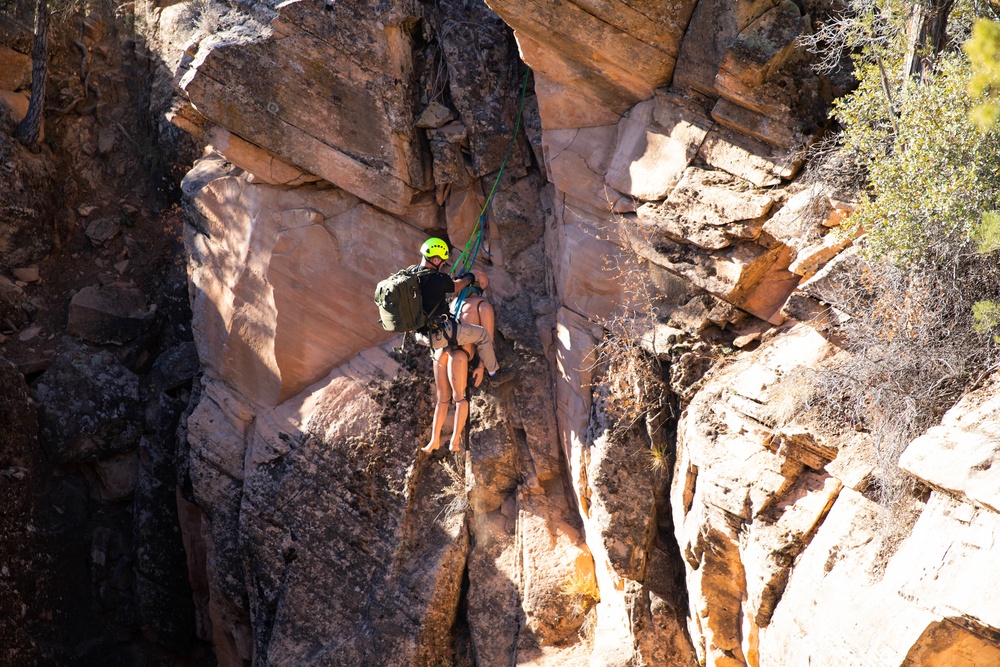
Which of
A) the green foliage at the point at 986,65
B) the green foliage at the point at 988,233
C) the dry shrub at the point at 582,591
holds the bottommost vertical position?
the dry shrub at the point at 582,591

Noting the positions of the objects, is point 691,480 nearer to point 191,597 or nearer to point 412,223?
point 412,223

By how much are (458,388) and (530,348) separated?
973 mm

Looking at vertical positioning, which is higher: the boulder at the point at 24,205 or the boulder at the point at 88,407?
the boulder at the point at 24,205

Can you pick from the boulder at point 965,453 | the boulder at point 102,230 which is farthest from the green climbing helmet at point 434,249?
the boulder at point 102,230

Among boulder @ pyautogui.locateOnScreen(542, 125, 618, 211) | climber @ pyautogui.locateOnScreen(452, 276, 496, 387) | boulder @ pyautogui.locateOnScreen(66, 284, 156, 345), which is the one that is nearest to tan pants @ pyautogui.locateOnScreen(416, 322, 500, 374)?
climber @ pyautogui.locateOnScreen(452, 276, 496, 387)

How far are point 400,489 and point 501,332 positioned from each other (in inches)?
87.6

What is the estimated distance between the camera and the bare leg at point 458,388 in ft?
29.6

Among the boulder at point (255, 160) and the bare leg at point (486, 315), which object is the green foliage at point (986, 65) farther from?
the boulder at point (255, 160)

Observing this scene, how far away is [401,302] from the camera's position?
27.3ft

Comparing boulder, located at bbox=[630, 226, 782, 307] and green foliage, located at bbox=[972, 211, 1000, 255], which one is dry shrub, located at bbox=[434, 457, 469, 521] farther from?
green foliage, located at bbox=[972, 211, 1000, 255]

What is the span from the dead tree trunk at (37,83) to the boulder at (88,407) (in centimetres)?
328

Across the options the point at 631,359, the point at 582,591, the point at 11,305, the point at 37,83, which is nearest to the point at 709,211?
the point at 631,359

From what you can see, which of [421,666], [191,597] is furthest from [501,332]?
[191,597]

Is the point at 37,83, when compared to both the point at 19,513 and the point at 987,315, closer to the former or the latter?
the point at 19,513
